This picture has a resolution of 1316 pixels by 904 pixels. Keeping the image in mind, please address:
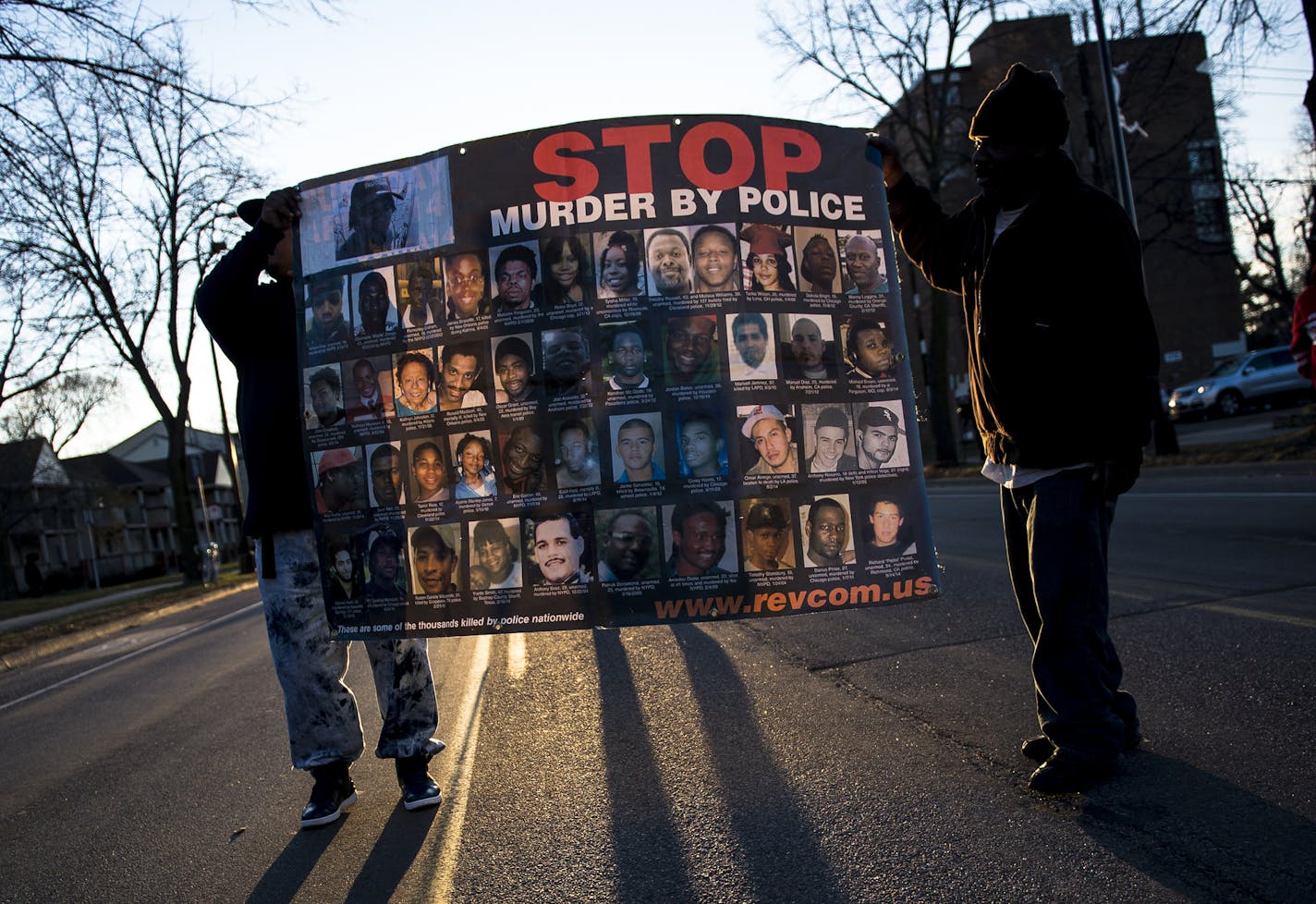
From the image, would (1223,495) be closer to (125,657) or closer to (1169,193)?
(125,657)

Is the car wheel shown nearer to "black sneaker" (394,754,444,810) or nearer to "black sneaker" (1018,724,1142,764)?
"black sneaker" (1018,724,1142,764)

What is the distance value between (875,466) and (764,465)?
14.0 inches

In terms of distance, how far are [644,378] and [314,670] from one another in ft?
5.28

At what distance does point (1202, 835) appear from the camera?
2.81 metres

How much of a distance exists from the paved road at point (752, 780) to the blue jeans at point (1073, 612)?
0.66 feet

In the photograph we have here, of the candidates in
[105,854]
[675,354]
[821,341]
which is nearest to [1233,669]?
[821,341]

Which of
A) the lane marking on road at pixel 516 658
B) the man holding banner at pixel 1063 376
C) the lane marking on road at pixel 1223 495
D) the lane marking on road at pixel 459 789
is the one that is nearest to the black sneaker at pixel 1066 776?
the man holding banner at pixel 1063 376

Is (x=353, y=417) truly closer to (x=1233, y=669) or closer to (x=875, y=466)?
(x=875, y=466)

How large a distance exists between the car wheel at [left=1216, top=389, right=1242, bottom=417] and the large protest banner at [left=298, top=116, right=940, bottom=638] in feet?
98.7

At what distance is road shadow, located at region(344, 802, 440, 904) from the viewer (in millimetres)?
3037

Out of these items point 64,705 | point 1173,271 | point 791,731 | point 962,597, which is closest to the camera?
point 791,731

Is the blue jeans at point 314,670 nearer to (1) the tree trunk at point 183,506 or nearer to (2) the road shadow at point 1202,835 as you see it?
(2) the road shadow at point 1202,835

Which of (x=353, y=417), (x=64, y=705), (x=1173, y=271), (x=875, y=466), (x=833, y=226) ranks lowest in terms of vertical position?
(x=64, y=705)

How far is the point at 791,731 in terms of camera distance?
4.33 metres
